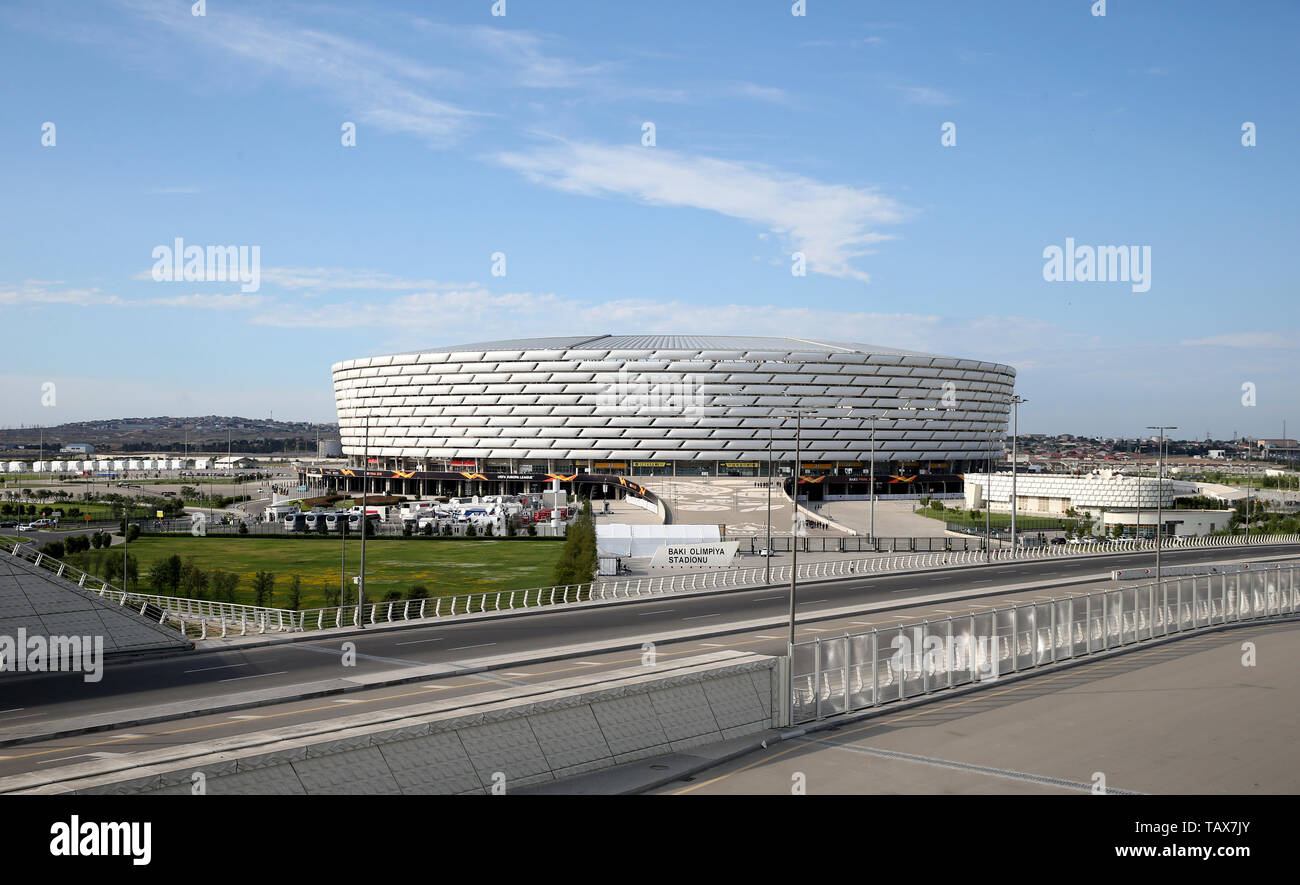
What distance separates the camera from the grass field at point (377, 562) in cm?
4944

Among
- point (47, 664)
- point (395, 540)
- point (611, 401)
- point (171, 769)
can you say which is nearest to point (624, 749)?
point (171, 769)

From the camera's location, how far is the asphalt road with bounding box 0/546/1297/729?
23109mm

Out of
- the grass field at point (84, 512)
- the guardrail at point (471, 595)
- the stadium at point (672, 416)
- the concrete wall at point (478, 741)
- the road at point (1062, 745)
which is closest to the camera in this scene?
the concrete wall at point (478, 741)

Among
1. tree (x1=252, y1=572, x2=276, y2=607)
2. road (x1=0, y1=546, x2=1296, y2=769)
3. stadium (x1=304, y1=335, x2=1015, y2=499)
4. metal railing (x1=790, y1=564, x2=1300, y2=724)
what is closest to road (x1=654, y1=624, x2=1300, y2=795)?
metal railing (x1=790, y1=564, x2=1300, y2=724)

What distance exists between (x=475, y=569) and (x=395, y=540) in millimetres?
20122

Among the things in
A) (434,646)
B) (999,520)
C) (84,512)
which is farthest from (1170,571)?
(84,512)

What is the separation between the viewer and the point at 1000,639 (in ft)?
74.9

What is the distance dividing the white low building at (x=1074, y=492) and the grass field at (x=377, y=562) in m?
45.1

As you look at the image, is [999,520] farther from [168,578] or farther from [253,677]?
[253,677]

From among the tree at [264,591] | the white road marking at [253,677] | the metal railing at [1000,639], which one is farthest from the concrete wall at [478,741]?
the tree at [264,591]

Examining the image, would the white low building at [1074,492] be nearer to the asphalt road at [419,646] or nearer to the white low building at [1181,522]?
the white low building at [1181,522]

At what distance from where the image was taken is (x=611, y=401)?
133m

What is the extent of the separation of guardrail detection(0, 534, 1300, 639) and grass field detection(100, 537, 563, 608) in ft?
12.9
